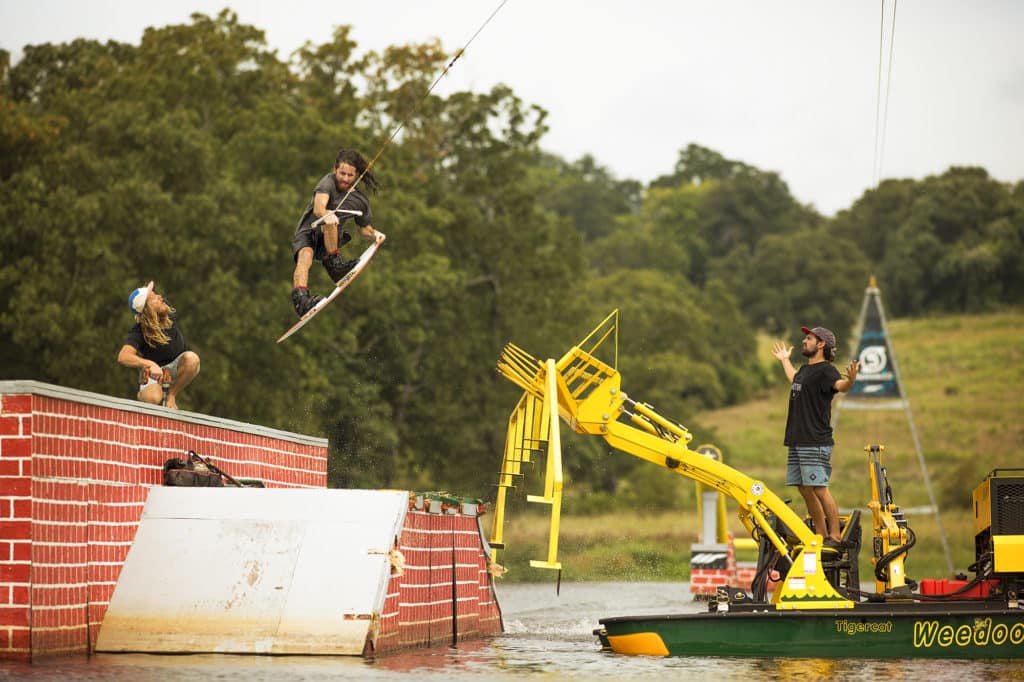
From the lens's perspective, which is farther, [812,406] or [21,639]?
[812,406]

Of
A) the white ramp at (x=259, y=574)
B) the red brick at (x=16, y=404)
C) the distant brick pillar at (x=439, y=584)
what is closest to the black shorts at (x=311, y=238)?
the distant brick pillar at (x=439, y=584)

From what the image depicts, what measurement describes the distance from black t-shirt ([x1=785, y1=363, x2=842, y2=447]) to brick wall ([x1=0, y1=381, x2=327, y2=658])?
5.80 m

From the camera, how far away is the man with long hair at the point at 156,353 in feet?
54.2

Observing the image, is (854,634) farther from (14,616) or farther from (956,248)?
(956,248)

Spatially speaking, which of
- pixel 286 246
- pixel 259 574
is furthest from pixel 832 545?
pixel 286 246

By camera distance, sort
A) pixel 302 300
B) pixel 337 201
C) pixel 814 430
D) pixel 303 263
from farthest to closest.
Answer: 1. pixel 302 300
2. pixel 303 263
3. pixel 337 201
4. pixel 814 430

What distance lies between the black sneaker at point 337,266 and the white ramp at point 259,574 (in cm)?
347

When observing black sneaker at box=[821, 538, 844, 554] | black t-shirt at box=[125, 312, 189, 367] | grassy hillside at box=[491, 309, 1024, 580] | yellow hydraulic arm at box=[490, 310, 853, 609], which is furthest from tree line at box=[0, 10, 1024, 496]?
black sneaker at box=[821, 538, 844, 554]

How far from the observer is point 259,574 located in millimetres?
13414

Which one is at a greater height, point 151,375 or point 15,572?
point 151,375

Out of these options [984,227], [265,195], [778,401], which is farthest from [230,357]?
[984,227]

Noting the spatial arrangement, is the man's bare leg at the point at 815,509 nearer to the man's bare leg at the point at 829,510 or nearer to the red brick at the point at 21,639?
the man's bare leg at the point at 829,510

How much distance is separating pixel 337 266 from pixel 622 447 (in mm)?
3579

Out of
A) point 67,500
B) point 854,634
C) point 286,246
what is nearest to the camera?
point 67,500
